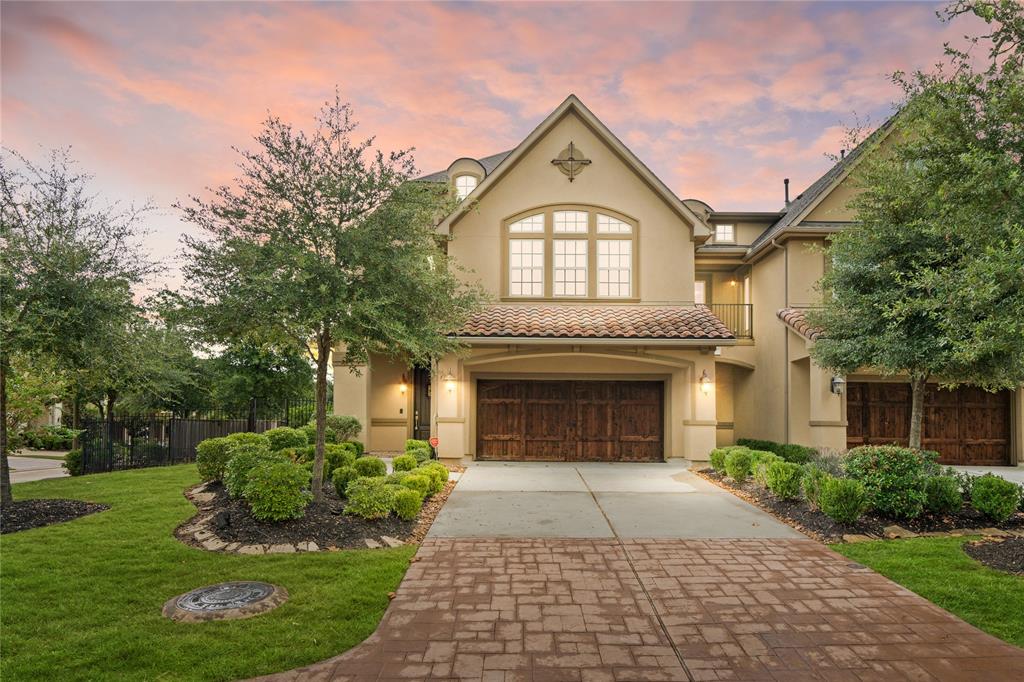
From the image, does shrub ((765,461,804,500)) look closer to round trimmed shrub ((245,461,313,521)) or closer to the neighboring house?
the neighboring house

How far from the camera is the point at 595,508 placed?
9039mm

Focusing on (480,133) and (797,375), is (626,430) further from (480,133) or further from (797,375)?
(480,133)

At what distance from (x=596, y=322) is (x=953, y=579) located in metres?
9.48

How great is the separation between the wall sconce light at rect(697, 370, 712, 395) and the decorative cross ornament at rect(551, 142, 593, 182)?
6.62 metres

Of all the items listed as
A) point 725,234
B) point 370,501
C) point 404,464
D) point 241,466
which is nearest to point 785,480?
point 370,501

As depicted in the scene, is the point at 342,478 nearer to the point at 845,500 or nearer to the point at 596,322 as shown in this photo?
the point at 845,500

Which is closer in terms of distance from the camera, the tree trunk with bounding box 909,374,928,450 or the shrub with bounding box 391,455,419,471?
the tree trunk with bounding box 909,374,928,450

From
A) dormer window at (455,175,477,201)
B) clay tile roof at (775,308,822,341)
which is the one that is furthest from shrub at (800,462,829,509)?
dormer window at (455,175,477,201)

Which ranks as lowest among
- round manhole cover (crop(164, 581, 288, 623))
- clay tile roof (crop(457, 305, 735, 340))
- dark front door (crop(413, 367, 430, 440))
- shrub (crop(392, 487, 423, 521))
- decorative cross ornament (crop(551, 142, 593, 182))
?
round manhole cover (crop(164, 581, 288, 623))

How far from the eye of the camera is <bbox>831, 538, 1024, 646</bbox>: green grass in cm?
477

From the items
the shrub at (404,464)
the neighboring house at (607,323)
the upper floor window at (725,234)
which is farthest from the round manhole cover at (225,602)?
the upper floor window at (725,234)

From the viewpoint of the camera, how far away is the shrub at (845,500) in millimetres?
7527

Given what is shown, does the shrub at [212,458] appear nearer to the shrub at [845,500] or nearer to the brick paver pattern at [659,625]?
the brick paver pattern at [659,625]

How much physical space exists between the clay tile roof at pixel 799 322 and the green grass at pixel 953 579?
6495 mm
